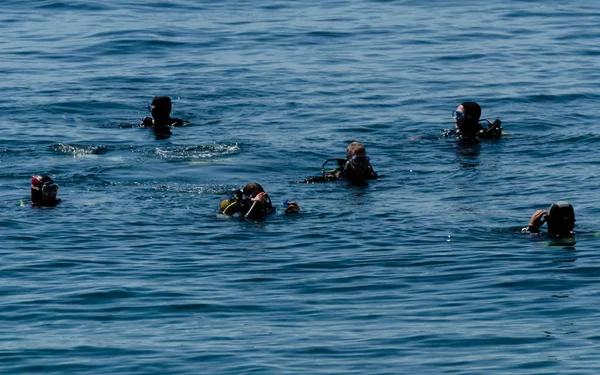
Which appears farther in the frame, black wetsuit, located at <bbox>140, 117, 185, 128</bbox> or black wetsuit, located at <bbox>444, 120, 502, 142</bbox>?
black wetsuit, located at <bbox>140, 117, 185, 128</bbox>

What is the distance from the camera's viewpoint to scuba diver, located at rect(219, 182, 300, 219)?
18.5 meters

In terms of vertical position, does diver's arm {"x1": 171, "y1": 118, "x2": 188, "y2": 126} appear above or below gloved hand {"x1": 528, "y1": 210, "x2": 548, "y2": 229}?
above

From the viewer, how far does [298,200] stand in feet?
66.1

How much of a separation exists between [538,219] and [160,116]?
10.8 meters

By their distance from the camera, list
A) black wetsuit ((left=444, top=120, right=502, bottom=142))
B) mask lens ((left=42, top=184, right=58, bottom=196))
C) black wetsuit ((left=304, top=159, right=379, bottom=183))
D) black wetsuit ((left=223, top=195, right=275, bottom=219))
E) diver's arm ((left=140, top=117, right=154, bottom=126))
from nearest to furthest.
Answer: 1. black wetsuit ((left=223, top=195, right=275, bottom=219))
2. mask lens ((left=42, top=184, right=58, bottom=196))
3. black wetsuit ((left=304, top=159, right=379, bottom=183))
4. black wetsuit ((left=444, top=120, right=502, bottom=142))
5. diver's arm ((left=140, top=117, right=154, bottom=126))

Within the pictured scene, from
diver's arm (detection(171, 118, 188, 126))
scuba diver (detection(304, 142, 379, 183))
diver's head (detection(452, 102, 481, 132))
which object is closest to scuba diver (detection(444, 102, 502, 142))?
diver's head (detection(452, 102, 481, 132))

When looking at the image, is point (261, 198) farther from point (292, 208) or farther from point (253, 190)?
point (292, 208)

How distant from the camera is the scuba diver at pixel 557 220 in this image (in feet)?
55.4

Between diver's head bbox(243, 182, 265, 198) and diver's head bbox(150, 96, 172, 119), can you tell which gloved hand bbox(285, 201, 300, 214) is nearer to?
Answer: diver's head bbox(243, 182, 265, 198)

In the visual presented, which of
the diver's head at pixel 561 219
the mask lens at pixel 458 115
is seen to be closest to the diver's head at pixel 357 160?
the mask lens at pixel 458 115

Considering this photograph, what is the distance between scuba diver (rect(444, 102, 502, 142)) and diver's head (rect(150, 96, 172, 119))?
575 centimetres

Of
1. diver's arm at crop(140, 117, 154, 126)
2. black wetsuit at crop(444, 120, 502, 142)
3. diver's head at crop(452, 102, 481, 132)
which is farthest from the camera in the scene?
diver's arm at crop(140, 117, 154, 126)

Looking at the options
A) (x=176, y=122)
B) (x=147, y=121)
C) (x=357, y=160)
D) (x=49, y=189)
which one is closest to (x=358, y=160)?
(x=357, y=160)

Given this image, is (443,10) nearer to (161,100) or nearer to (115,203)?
(161,100)
